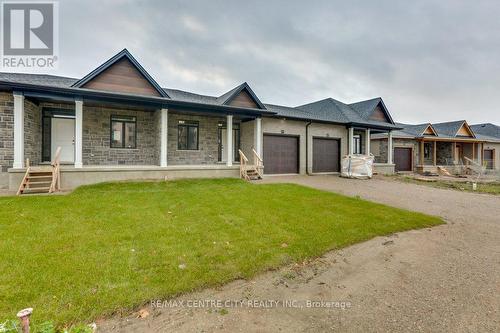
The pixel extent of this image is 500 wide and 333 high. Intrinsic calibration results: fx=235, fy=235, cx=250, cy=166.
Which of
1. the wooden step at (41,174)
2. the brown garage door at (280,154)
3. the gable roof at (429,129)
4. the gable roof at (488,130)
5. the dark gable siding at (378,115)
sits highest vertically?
the gable roof at (488,130)

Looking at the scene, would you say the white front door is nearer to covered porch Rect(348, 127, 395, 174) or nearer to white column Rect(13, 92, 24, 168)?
white column Rect(13, 92, 24, 168)

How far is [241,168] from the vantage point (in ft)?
39.0

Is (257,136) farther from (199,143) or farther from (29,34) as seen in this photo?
(29,34)

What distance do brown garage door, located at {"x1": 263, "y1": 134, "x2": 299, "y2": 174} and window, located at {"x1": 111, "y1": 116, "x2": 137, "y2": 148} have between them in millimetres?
7257

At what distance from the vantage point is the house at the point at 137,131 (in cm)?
904

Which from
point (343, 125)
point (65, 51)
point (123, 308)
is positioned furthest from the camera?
point (343, 125)

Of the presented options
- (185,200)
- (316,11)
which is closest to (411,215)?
(185,200)

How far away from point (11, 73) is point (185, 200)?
38.4 feet

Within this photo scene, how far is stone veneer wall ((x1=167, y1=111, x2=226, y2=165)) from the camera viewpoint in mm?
A: 12828

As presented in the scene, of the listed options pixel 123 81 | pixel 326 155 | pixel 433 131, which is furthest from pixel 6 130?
pixel 433 131

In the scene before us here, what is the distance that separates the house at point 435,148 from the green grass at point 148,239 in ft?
54.9

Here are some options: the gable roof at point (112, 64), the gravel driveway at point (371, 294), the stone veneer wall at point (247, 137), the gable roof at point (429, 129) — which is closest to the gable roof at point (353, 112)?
the gable roof at point (429, 129)

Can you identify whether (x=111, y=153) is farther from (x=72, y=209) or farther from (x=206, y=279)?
(x=206, y=279)

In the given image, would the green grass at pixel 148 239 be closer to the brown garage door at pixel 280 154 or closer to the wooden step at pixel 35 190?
the wooden step at pixel 35 190
